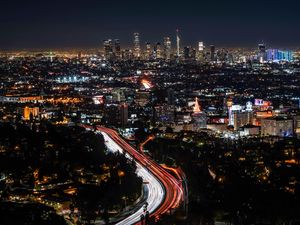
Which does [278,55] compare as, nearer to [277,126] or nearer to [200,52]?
[200,52]

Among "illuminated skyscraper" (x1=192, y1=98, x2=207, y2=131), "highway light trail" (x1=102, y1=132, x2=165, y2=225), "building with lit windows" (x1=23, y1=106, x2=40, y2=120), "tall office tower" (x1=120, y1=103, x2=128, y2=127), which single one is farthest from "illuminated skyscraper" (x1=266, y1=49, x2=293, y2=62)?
"highway light trail" (x1=102, y1=132, x2=165, y2=225)

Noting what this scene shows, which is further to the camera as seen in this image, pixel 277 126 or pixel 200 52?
pixel 200 52

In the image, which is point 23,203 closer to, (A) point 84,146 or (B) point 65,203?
(B) point 65,203

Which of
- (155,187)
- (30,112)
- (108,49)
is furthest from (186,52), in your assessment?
(155,187)

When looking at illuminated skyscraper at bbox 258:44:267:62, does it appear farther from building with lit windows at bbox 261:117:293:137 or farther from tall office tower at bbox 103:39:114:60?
building with lit windows at bbox 261:117:293:137

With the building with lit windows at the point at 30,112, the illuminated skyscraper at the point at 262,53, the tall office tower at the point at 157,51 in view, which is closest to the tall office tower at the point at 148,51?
the tall office tower at the point at 157,51

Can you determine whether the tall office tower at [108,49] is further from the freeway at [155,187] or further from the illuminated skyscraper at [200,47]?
the freeway at [155,187]
